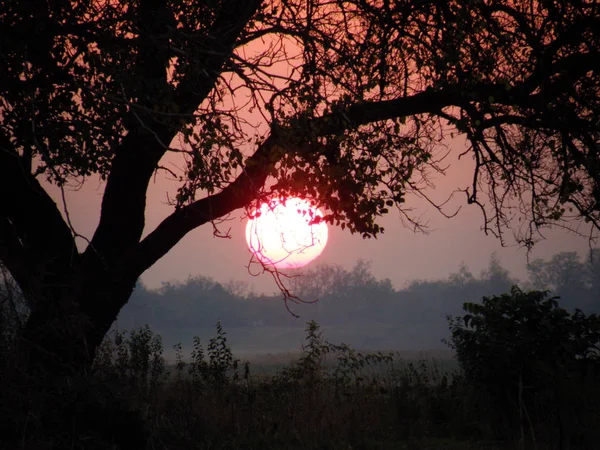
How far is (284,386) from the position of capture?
10.3 m

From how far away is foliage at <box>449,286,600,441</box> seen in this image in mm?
7422

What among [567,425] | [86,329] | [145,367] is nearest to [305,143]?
[86,329]

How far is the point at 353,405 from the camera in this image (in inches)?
393

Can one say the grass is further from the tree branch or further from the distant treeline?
the distant treeline

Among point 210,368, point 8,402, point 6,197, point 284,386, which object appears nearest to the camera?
point 8,402

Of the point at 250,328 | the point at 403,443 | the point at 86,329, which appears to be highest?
the point at 250,328

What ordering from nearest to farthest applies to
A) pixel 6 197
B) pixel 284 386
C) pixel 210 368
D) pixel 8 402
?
pixel 8 402, pixel 6 197, pixel 284 386, pixel 210 368

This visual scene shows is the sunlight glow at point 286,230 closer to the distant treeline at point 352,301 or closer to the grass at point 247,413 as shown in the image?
the grass at point 247,413

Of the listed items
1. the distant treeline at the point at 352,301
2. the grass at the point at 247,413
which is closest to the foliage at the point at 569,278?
Result: the distant treeline at the point at 352,301

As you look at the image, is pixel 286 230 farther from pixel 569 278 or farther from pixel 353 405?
pixel 569 278

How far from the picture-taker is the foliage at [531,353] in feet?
24.3

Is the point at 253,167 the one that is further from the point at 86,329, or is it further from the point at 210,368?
the point at 210,368

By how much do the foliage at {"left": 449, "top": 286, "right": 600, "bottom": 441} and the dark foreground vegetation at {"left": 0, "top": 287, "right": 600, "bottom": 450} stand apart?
16 millimetres

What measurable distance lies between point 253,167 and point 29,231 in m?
3.45
